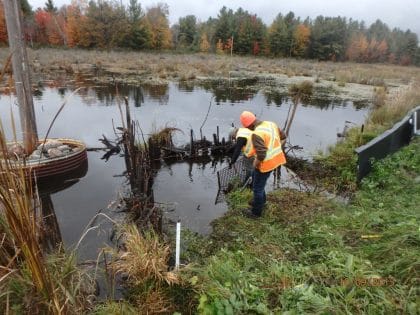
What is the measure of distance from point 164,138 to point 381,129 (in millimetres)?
5824

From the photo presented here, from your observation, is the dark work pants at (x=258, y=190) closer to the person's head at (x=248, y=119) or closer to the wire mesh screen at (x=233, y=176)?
the person's head at (x=248, y=119)

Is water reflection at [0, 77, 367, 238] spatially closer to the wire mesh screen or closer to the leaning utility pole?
the wire mesh screen

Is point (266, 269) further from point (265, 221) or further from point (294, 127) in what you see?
point (294, 127)

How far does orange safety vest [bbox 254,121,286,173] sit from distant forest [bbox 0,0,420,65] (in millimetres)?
42862

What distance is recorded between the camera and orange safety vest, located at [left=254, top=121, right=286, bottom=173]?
187 inches

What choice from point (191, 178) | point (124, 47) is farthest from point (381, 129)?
point (124, 47)

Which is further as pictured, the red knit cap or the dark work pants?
the dark work pants

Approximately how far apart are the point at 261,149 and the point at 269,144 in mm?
193

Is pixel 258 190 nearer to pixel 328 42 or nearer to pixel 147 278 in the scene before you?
pixel 147 278

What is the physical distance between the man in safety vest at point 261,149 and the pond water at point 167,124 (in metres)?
0.97

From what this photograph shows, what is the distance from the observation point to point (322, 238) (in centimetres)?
404

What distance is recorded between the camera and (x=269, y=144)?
4789 millimetres

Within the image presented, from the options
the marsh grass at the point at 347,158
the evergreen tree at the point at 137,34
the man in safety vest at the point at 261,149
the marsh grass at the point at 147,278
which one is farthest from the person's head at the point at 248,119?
the evergreen tree at the point at 137,34

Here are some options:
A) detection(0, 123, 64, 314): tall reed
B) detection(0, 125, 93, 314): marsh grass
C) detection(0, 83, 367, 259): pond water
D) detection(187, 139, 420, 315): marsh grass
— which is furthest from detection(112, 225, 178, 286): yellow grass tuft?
detection(0, 83, 367, 259): pond water
